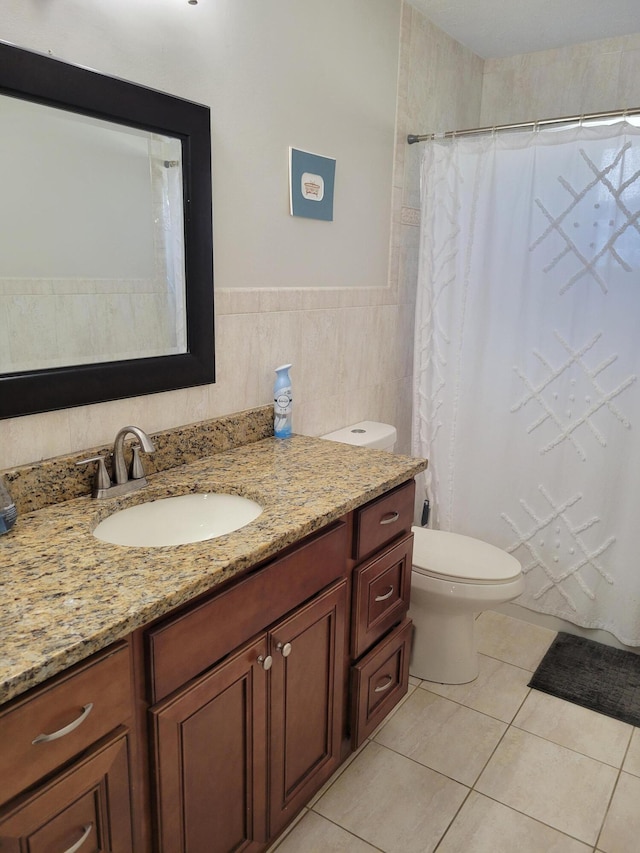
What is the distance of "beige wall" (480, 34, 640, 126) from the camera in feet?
8.69

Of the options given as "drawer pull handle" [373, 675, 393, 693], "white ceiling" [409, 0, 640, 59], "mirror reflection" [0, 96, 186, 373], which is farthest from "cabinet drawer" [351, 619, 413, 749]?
"white ceiling" [409, 0, 640, 59]

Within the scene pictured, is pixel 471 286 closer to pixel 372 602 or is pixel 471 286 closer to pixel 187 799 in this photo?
pixel 372 602

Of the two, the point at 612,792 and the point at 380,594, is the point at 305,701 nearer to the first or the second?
the point at 380,594

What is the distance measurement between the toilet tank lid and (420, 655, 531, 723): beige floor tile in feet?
2.84

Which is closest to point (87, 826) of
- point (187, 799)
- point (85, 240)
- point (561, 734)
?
point (187, 799)

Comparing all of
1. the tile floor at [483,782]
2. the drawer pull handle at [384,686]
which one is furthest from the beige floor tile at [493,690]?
the drawer pull handle at [384,686]

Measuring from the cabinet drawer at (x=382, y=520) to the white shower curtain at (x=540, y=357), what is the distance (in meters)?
0.84

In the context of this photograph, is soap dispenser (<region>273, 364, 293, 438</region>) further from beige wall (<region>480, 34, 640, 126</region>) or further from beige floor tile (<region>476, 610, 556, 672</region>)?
beige wall (<region>480, 34, 640, 126</region>)

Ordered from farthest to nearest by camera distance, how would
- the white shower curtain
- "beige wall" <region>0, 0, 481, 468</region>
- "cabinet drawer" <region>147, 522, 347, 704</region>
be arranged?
the white shower curtain, "beige wall" <region>0, 0, 481, 468</region>, "cabinet drawer" <region>147, 522, 347, 704</region>

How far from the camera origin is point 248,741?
1322 millimetres

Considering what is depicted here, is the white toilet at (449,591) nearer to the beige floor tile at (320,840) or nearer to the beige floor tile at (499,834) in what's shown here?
the beige floor tile at (499,834)

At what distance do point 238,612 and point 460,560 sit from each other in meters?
1.17

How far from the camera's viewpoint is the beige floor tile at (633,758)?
1.86 meters

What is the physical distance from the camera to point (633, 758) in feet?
6.26
